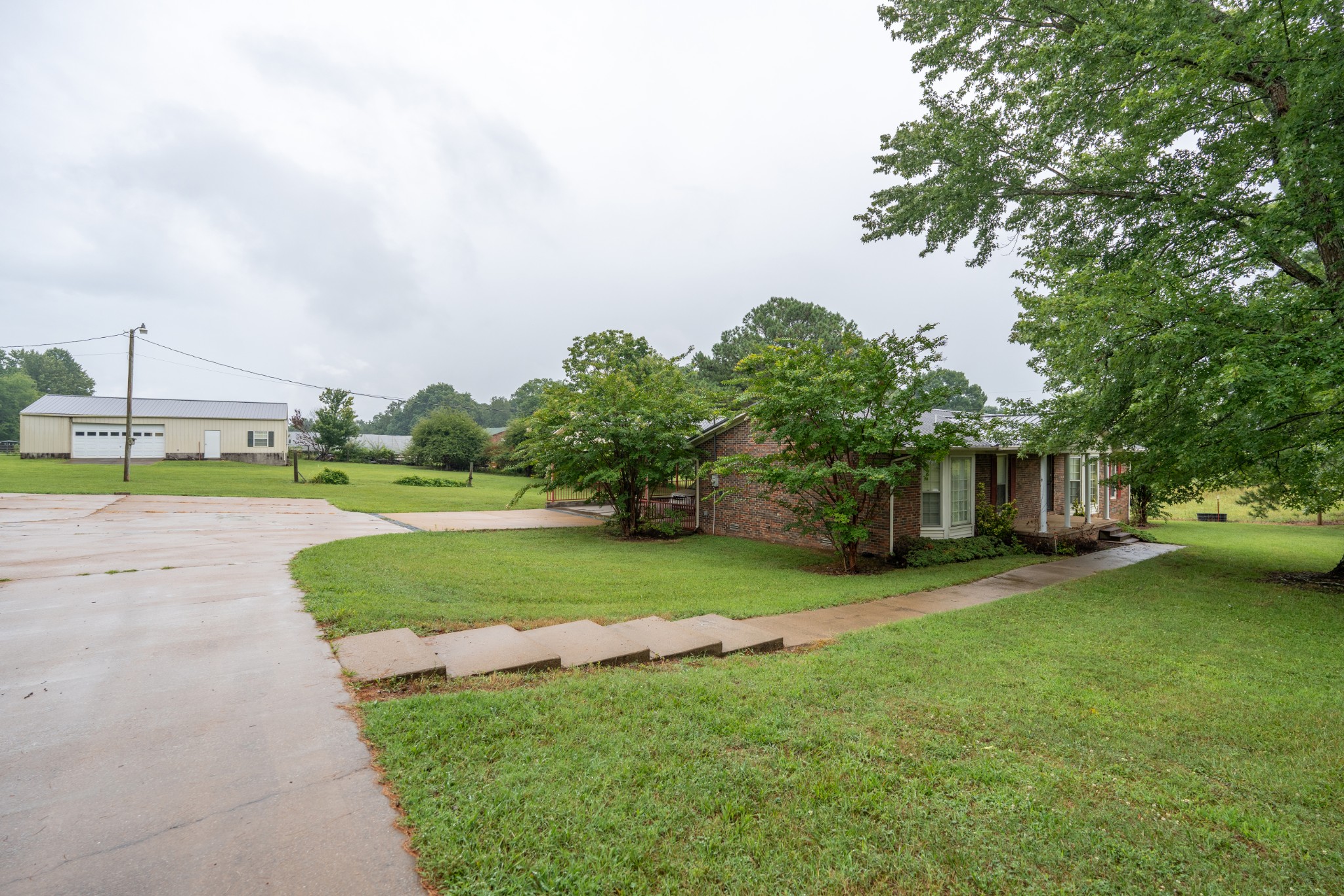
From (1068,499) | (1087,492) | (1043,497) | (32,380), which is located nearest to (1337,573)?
(1068,499)

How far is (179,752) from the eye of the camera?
2846mm

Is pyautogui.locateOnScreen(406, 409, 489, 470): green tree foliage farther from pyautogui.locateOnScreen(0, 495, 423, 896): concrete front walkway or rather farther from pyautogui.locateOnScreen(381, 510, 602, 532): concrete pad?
pyautogui.locateOnScreen(0, 495, 423, 896): concrete front walkway

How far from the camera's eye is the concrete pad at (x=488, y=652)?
4125 mm

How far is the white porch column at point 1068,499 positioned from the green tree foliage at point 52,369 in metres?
91.5

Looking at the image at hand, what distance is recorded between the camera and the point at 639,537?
14180 mm

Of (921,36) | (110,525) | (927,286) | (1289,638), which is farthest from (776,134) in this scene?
(110,525)

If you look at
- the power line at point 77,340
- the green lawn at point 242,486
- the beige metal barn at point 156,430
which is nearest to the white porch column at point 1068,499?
the green lawn at point 242,486

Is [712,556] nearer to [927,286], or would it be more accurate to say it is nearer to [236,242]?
[927,286]

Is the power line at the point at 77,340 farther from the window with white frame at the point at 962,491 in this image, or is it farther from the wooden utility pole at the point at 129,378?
the window with white frame at the point at 962,491

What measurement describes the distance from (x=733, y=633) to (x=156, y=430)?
45.0 m

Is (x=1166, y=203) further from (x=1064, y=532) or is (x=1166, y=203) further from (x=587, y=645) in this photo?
(x=587, y=645)

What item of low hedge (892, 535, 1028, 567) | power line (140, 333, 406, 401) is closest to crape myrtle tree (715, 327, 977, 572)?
low hedge (892, 535, 1028, 567)

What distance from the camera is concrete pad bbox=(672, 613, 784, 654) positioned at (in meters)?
5.22

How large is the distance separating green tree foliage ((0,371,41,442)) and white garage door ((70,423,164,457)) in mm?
33044
